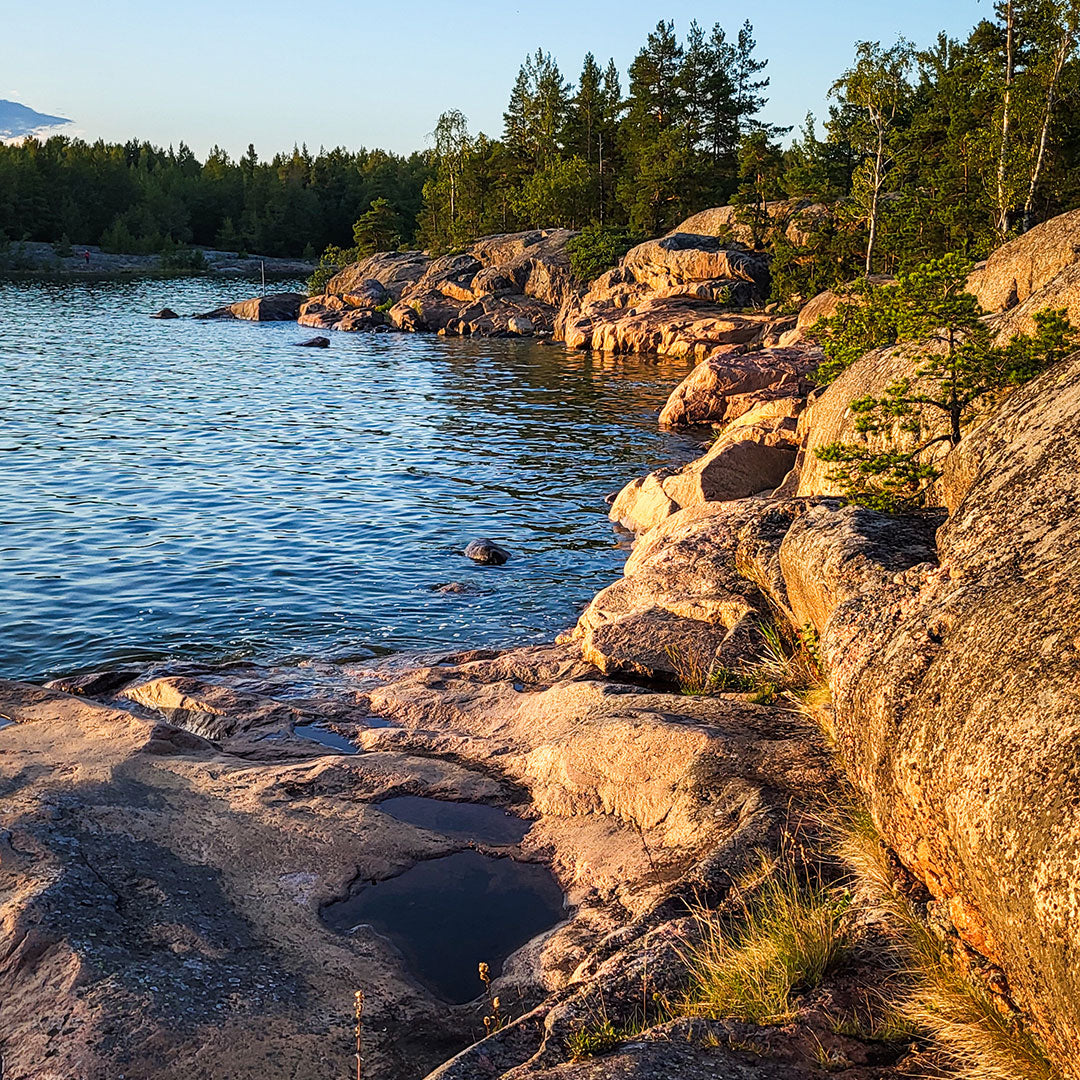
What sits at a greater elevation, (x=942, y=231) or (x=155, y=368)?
(x=942, y=231)

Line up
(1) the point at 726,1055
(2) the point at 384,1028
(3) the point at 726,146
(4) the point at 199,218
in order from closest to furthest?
(1) the point at 726,1055, (2) the point at 384,1028, (3) the point at 726,146, (4) the point at 199,218

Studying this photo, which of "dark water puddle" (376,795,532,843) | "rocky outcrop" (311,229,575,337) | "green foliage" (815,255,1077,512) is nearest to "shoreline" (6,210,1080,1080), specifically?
"dark water puddle" (376,795,532,843)

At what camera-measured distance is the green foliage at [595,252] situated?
211 ft

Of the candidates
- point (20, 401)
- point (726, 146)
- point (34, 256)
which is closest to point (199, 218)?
point (34, 256)

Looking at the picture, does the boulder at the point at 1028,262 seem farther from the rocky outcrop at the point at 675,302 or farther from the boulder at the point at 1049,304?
the rocky outcrop at the point at 675,302

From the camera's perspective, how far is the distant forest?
37312mm

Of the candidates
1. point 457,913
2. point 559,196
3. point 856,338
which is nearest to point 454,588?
point 856,338

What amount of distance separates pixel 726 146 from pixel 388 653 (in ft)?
223

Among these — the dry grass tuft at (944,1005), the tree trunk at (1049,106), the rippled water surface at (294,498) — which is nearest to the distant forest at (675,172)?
the tree trunk at (1049,106)

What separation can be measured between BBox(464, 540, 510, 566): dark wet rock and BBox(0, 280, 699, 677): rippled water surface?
0.27 meters

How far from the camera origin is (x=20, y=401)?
33719mm

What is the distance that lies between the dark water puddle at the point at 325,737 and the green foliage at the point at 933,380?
6.28 meters

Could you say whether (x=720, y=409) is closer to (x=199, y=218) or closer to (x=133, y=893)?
(x=133, y=893)

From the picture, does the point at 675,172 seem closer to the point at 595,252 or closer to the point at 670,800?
the point at 595,252
